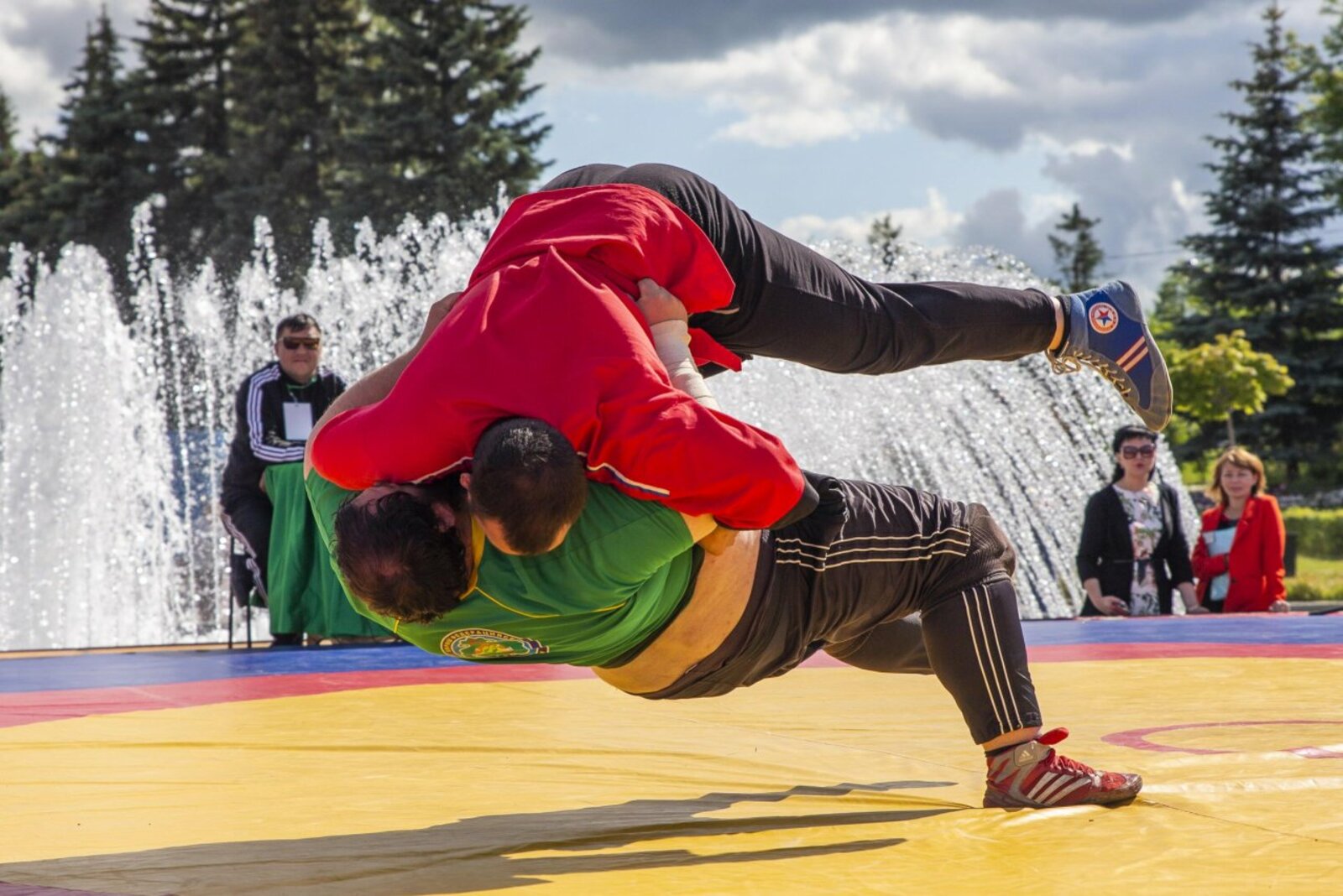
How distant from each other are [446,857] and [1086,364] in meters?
1.87

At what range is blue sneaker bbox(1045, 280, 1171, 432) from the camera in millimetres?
3320

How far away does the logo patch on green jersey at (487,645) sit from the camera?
7.89ft

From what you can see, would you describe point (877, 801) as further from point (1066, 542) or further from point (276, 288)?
point (276, 288)

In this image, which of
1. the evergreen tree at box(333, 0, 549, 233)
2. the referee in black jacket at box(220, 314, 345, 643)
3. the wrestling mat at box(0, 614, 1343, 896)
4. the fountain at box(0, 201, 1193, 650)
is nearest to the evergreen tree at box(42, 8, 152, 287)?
the evergreen tree at box(333, 0, 549, 233)

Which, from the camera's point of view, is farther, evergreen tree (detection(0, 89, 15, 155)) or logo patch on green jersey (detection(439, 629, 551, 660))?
evergreen tree (detection(0, 89, 15, 155))

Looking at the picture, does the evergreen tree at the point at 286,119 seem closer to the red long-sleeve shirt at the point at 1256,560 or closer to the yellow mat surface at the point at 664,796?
the red long-sleeve shirt at the point at 1256,560

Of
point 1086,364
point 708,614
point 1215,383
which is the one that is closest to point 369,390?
point 708,614

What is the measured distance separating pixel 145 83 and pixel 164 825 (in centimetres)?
3192

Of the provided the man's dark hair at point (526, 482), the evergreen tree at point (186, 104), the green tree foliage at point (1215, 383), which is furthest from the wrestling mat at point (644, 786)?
the evergreen tree at point (186, 104)

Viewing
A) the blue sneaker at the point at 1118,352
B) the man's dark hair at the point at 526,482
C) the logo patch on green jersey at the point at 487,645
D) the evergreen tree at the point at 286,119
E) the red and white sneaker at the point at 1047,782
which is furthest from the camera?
the evergreen tree at the point at 286,119

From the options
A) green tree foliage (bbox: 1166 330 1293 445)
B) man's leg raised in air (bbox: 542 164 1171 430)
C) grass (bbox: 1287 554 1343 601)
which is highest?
green tree foliage (bbox: 1166 330 1293 445)

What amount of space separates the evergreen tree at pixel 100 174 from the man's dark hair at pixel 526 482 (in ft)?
96.4

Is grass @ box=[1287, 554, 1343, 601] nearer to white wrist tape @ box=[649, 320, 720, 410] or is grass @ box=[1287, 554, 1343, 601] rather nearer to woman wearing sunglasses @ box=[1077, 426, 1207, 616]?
woman wearing sunglasses @ box=[1077, 426, 1207, 616]

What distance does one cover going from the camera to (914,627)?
120 inches
